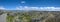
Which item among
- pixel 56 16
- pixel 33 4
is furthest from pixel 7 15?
pixel 56 16

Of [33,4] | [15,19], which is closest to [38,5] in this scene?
[33,4]

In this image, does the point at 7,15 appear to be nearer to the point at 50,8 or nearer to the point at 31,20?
the point at 31,20

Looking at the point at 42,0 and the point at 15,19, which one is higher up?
the point at 42,0

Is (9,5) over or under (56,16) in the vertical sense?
over

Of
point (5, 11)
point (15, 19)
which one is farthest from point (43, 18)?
point (5, 11)

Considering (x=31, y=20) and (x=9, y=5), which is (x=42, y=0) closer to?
(x=31, y=20)

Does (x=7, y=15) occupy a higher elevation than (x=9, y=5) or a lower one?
lower

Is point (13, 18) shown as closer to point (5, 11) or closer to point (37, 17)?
point (5, 11)
